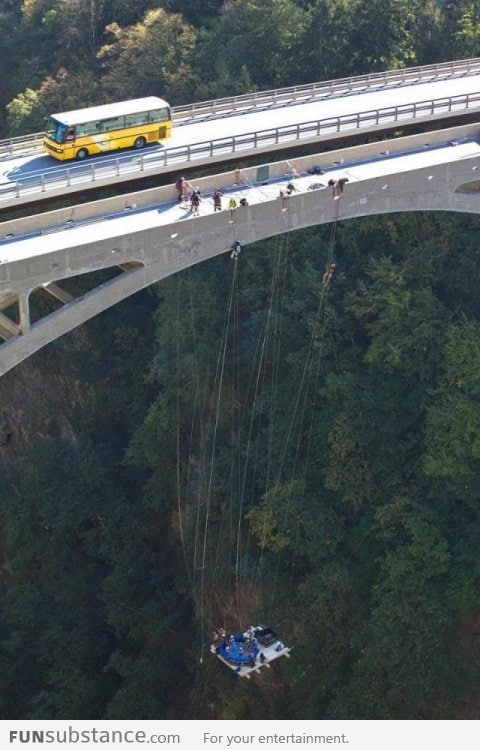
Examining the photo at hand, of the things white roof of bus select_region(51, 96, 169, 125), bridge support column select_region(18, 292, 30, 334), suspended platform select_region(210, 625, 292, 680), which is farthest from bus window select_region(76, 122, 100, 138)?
suspended platform select_region(210, 625, 292, 680)

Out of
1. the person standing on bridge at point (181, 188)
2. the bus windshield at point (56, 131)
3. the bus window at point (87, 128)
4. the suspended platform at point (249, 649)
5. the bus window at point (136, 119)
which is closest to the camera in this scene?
the person standing on bridge at point (181, 188)

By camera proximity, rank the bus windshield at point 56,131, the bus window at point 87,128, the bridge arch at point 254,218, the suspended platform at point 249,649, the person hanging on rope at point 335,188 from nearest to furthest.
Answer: the bridge arch at point 254,218
the person hanging on rope at point 335,188
the suspended platform at point 249,649
the bus windshield at point 56,131
the bus window at point 87,128

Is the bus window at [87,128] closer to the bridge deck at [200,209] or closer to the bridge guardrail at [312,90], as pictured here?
the bridge guardrail at [312,90]

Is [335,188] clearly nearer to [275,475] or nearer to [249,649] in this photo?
[275,475]

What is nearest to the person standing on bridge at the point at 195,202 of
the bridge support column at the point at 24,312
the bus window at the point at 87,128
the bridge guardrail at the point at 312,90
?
the bridge support column at the point at 24,312

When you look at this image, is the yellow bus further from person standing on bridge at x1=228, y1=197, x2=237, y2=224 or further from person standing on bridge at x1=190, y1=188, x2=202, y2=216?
person standing on bridge at x1=228, y1=197, x2=237, y2=224

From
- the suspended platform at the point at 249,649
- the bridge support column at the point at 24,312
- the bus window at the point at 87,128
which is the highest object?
the bus window at the point at 87,128

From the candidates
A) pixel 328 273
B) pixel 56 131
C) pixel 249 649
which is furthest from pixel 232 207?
pixel 249 649

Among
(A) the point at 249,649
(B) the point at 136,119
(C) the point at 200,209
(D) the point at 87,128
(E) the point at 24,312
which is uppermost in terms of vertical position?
(D) the point at 87,128
